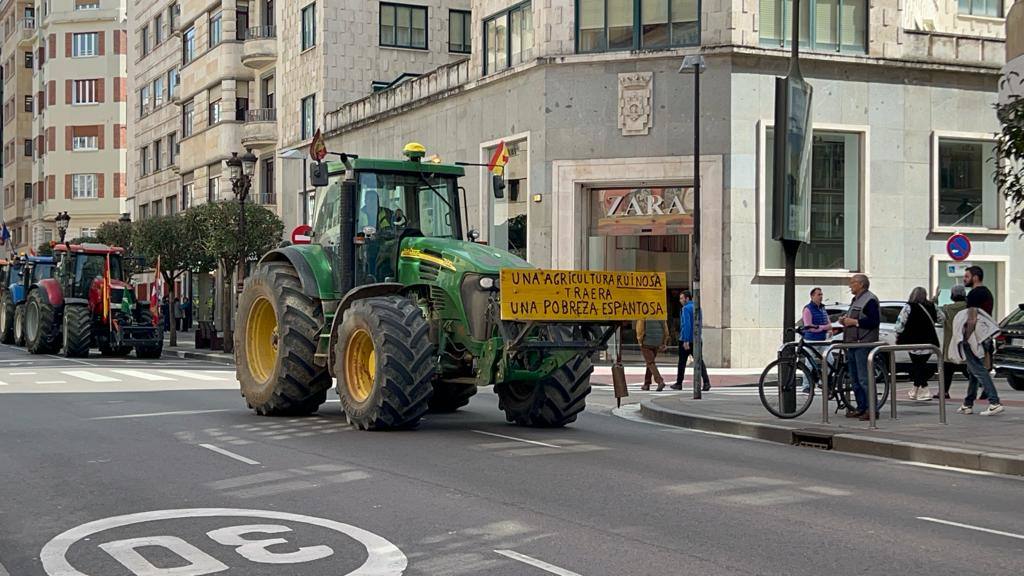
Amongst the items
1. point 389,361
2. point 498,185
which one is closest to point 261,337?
point 498,185

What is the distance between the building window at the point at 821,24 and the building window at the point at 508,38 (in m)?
6.29

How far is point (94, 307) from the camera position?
34.8m

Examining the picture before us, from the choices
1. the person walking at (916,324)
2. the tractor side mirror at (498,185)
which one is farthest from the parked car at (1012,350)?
the tractor side mirror at (498,185)

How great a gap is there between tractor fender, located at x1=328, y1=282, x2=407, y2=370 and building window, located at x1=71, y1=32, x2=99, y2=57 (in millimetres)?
73630

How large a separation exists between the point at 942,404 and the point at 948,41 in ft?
67.9

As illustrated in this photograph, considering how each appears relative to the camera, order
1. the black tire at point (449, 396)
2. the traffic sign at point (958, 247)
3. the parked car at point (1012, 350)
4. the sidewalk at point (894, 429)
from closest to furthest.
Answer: the sidewalk at point (894, 429), the black tire at point (449, 396), the parked car at point (1012, 350), the traffic sign at point (958, 247)

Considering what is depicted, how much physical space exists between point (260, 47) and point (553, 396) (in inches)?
1521

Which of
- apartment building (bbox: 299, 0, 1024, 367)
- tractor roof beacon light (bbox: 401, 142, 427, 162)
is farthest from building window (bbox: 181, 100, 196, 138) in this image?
tractor roof beacon light (bbox: 401, 142, 427, 162)

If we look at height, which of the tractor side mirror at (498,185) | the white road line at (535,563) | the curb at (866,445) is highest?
the tractor side mirror at (498,185)

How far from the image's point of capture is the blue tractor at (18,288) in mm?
38219

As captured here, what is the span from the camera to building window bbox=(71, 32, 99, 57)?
82625mm

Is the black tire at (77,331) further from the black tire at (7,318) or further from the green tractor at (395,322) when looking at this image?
the green tractor at (395,322)

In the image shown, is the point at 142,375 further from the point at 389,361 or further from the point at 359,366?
the point at 389,361

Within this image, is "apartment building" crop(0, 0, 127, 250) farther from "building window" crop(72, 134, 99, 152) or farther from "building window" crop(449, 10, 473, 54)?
"building window" crop(449, 10, 473, 54)
